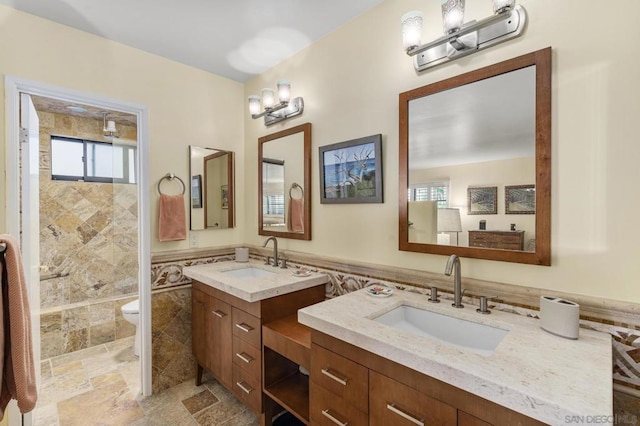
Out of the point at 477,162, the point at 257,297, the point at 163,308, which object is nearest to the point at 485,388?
the point at 477,162

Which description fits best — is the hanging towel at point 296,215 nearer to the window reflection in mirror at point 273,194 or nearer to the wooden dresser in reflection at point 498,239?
the window reflection in mirror at point 273,194

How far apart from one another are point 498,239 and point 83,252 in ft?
12.1

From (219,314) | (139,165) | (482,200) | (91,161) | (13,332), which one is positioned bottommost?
(219,314)

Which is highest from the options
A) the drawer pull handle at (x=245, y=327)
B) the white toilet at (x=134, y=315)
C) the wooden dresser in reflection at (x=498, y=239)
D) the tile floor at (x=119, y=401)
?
the wooden dresser in reflection at (x=498, y=239)

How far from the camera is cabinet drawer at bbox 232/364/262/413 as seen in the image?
5.62ft

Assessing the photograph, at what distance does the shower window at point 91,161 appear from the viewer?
307 centimetres

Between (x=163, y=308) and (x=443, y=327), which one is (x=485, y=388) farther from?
(x=163, y=308)

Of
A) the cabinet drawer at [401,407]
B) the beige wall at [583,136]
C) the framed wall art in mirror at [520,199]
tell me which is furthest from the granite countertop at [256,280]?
the framed wall art in mirror at [520,199]

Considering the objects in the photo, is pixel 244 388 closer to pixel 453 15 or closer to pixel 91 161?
pixel 453 15

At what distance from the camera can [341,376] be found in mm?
1191

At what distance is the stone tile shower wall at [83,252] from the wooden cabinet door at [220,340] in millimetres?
1745

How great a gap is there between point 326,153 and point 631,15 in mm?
1460

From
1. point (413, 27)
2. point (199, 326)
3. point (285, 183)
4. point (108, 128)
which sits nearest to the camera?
point (413, 27)

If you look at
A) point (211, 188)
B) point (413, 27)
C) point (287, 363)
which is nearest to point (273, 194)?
point (211, 188)
